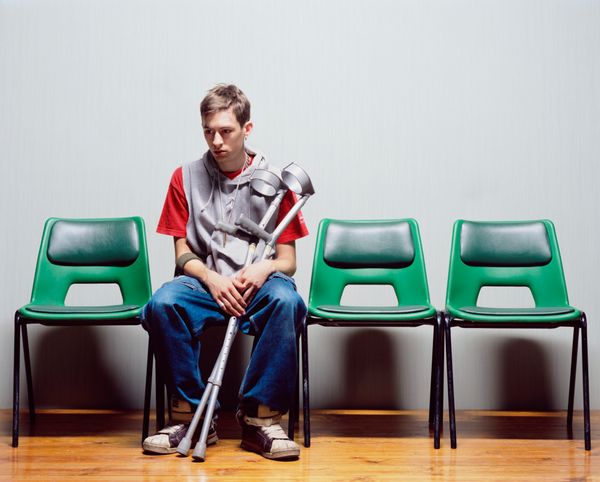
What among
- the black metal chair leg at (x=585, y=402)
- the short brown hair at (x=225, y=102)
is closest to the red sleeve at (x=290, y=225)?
the short brown hair at (x=225, y=102)

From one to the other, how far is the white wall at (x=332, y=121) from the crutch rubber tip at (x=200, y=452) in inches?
39.8

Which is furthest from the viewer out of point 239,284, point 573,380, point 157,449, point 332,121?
point 332,121

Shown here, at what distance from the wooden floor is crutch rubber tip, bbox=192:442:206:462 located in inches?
0.9

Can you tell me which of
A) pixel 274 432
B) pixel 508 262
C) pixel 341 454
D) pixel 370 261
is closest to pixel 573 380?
pixel 508 262

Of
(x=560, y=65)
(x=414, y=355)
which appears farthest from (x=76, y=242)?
(x=560, y=65)

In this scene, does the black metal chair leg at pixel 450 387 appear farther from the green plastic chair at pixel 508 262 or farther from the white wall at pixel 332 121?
the white wall at pixel 332 121

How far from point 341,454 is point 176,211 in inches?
40.0

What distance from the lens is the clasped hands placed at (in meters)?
2.35

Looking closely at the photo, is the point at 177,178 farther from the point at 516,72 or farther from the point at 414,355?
the point at 516,72

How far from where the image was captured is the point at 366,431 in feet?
8.74

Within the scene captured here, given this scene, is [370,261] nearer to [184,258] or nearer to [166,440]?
[184,258]

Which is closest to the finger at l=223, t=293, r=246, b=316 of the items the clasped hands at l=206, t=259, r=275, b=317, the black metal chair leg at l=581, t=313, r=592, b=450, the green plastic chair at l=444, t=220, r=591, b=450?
the clasped hands at l=206, t=259, r=275, b=317

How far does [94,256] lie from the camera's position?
288cm

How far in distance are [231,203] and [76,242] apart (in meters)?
0.74
